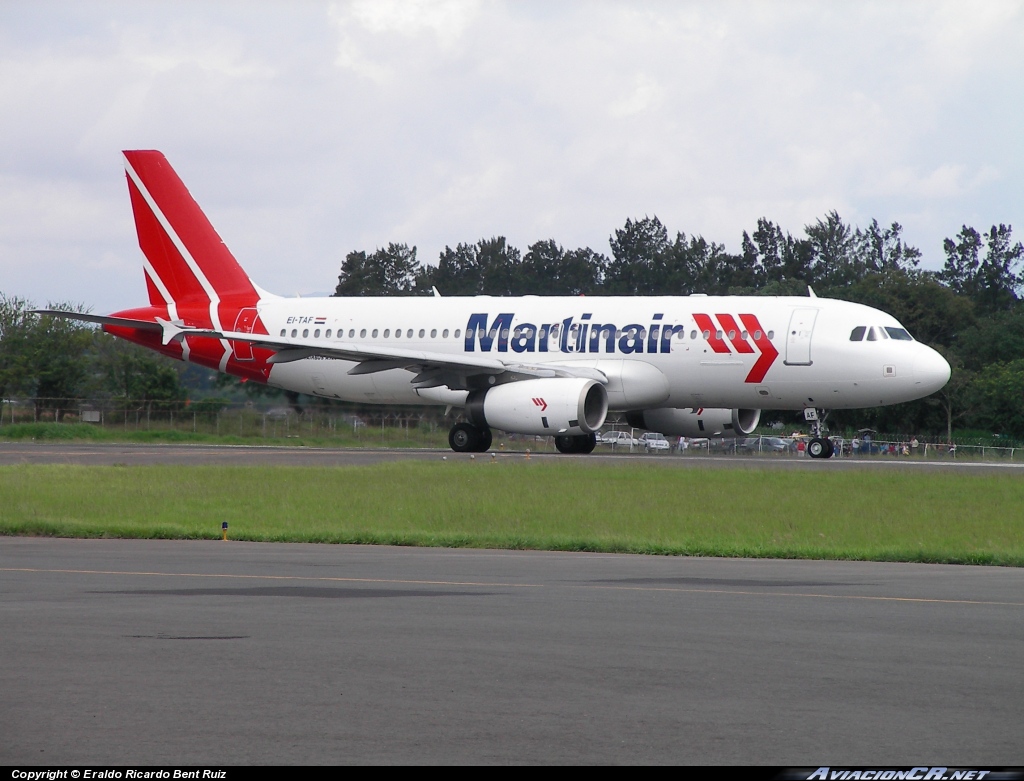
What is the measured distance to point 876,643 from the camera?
960cm

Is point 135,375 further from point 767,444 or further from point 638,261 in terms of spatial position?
point 638,261

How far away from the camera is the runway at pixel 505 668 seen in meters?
6.46

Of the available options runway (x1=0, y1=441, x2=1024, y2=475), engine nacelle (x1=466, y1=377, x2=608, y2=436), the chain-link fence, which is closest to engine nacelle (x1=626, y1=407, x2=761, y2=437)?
the chain-link fence

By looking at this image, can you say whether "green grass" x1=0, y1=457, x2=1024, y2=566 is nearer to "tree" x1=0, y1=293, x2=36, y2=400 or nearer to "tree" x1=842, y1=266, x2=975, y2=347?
"tree" x1=0, y1=293, x2=36, y2=400

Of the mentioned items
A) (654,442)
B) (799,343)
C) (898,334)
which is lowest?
(654,442)

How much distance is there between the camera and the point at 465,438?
39.5m

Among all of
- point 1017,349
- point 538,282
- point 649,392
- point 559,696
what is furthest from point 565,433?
point 538,282

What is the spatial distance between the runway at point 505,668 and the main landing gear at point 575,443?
25.7 metres

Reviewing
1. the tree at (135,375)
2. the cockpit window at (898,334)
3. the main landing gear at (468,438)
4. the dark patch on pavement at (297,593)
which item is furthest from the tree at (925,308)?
the dark patch on pavement at (297,593)

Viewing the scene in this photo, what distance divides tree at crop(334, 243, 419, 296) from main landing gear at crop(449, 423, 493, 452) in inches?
3249

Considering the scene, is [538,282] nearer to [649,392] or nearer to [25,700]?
[649,392]

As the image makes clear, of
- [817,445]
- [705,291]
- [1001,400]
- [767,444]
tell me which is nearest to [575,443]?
[817,445]

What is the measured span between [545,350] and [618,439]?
2280 cm

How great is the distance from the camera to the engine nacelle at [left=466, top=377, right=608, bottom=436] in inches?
1405
